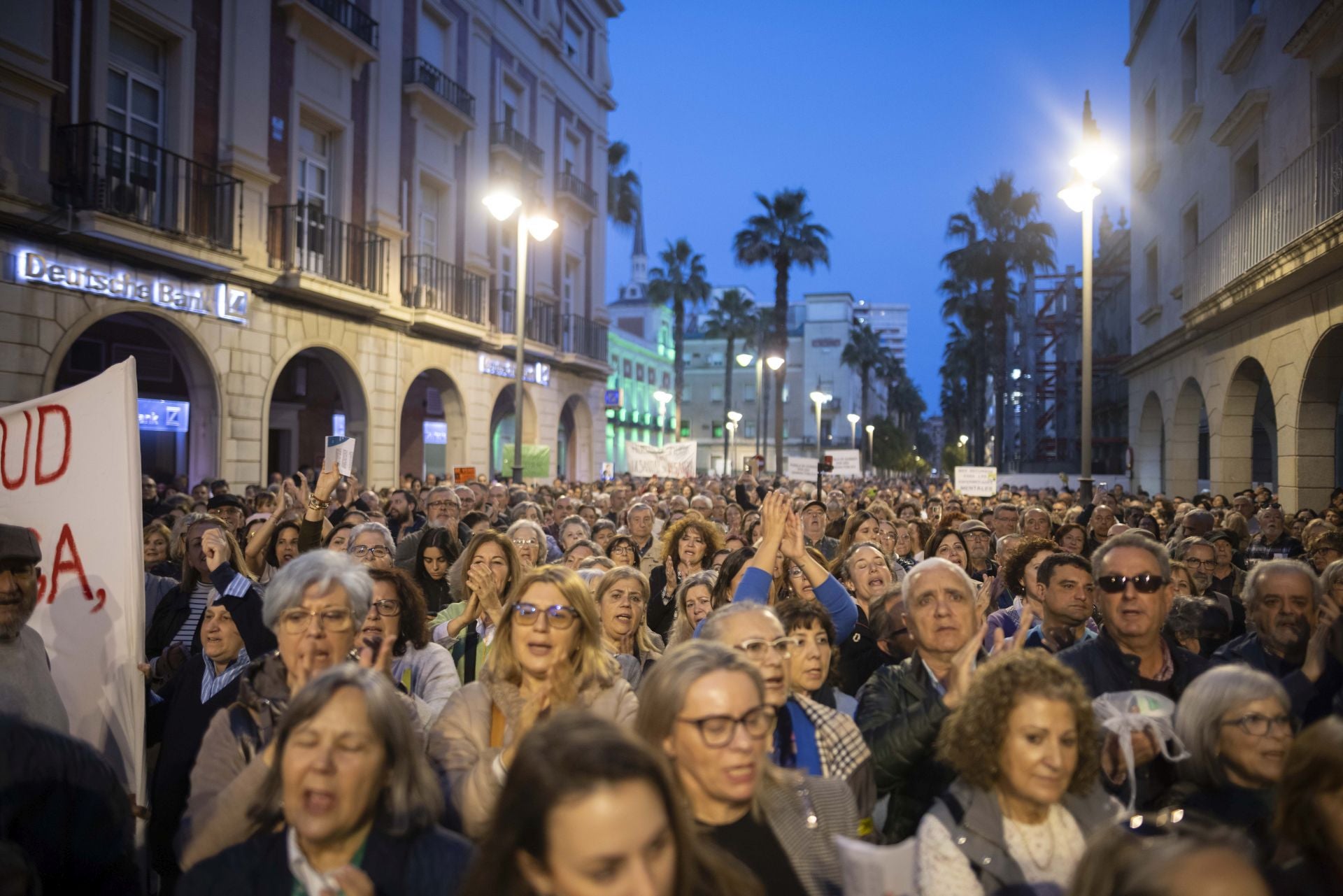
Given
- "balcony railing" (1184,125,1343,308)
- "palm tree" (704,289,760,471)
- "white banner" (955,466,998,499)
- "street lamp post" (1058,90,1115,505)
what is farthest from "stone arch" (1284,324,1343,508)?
"palm tree" (704,289,760,471)

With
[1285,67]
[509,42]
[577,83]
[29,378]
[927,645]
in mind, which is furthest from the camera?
[577,83]

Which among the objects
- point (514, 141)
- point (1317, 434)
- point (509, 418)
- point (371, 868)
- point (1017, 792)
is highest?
point (514, 141)

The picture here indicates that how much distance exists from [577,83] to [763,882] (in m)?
33.0

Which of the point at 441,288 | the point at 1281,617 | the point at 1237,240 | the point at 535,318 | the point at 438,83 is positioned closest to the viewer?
the point at 1281,617

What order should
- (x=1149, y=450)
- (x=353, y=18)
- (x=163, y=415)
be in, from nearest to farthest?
1. (x=163, y=415)
2. (x=353, y=18)
3. (x=1149, y=450)

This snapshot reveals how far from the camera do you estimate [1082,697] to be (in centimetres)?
294

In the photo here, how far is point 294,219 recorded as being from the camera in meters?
18.1

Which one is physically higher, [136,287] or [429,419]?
[136,287]

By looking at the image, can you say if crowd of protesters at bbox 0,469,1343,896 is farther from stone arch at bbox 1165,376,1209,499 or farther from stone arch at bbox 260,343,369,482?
stone arch at bbox 1165,376,1209,499

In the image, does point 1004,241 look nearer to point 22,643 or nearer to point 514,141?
point 514,141

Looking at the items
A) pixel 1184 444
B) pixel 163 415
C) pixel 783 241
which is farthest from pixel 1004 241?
pixel 163 415

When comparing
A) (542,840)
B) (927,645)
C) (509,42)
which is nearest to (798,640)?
(927,645)

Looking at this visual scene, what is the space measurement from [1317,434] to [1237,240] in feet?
12.3

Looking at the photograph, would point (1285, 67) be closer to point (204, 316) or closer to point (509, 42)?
point (204, 316)
